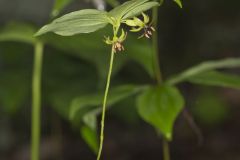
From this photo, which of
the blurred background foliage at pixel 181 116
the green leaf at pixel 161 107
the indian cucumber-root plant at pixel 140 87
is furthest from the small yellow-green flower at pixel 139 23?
the blurred background foliage at pixel 181 116

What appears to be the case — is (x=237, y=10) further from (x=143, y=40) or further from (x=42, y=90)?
(x=143, y=40)

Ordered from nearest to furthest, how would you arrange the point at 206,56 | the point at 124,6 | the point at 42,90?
the point at 124,6 → the point at 42,90 → the point at 206,56

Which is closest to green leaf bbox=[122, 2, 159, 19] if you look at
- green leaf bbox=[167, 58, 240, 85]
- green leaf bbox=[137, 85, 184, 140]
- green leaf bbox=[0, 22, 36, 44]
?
green leaf bbox=[137, 85, 184, 140]

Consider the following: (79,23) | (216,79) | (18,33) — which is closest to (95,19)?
(79,23)

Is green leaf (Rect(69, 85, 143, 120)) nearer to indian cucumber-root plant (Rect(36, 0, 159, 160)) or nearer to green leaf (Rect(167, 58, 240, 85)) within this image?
green leaf (Rect(167, 58, 240, 85))

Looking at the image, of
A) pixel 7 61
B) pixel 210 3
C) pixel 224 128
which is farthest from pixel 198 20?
pixel 7 61

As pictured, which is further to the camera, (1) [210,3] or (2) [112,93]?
(1) [210,3]

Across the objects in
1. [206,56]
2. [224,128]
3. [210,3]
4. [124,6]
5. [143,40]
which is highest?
[124,6]
